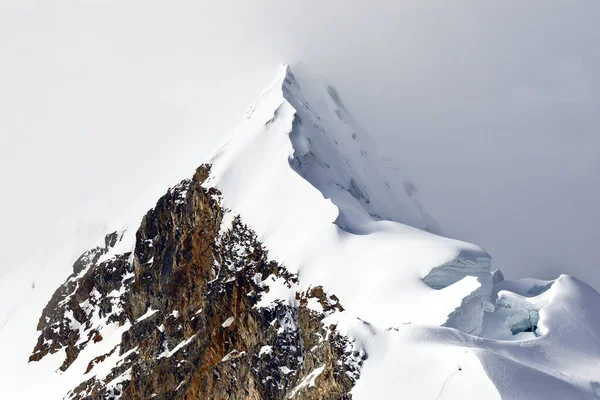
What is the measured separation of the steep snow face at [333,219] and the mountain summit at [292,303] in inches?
8.8

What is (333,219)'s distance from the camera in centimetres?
10944

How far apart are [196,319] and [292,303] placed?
14632 millimetres

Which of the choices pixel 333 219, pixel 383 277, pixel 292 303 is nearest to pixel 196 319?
pixel 292 303

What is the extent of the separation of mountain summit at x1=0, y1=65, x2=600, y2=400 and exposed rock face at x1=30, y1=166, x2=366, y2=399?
19 cm

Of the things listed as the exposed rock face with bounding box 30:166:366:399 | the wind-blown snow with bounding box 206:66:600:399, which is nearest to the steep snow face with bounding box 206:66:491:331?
the wind-blown snow with bounding box 206:66:600:399

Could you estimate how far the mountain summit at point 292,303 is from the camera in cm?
9062

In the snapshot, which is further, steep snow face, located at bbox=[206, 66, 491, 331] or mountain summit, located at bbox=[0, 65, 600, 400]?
steep snow face, located at bbox=[206, 66, 491, 331]

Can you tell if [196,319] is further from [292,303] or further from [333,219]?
[333,219]

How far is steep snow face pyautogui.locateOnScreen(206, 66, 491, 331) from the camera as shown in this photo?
9906 cm

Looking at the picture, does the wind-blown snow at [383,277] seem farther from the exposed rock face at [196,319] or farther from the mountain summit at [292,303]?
the exposed rock face at [196,319]

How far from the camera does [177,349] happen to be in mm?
113438

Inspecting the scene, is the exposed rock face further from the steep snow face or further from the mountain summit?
the steep snow face

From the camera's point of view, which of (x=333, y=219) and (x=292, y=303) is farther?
(x=333, y=219)

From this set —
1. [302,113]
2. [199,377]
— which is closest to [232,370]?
[199,377]
